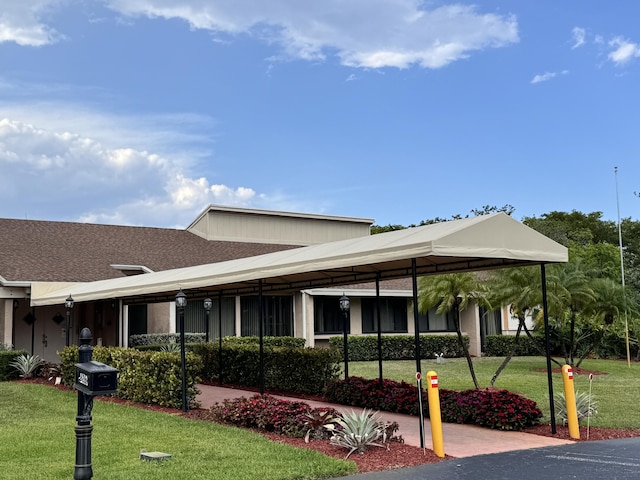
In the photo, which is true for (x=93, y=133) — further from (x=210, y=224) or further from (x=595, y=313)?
(x=595, y=313)

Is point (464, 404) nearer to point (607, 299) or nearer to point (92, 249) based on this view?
point (607, 299)

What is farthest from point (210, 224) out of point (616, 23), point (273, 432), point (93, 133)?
point (273, 432)

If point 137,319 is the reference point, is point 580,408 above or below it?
below

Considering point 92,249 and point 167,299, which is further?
point 92,249

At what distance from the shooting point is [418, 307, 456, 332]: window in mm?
32344

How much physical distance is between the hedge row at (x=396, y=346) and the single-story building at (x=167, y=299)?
119cm

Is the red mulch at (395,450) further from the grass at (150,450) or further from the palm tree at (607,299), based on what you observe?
the palm tree at (607,299)

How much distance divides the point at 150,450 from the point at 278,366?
832cm

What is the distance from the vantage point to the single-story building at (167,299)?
24703mm

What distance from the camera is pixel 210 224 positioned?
33875mm

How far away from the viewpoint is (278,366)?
58.3ft

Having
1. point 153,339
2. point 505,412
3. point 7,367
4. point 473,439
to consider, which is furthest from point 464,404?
point 153,339

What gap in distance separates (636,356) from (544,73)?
13.0 metres

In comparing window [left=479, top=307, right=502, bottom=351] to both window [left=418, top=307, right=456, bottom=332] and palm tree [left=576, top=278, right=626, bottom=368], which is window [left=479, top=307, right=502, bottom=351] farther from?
palm tree [left=576, top=278, right=626, bottom=368]
